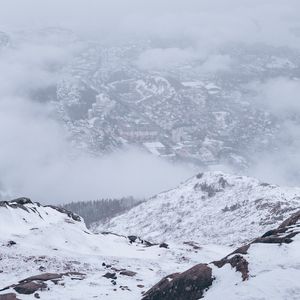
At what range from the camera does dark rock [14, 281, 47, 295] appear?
169ft

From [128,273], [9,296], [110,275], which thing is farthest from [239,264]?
[128,273]

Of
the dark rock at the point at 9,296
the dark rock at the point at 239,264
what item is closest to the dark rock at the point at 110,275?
the dark rock at the point at 9,296

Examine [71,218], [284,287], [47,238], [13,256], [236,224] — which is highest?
[284,287]

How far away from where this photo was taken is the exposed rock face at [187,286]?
42.4 m

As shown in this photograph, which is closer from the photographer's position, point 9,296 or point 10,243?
point 9,296

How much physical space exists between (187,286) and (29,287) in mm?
16645

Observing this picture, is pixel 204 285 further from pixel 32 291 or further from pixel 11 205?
pixel 11 205

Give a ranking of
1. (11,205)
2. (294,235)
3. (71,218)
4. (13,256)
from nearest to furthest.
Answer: (294,235) < (13,256) < (11,205) < (71,218)

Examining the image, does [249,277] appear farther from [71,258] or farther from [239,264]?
[71,258]

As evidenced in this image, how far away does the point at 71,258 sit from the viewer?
7200 cm

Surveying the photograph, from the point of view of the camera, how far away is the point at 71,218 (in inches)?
4281

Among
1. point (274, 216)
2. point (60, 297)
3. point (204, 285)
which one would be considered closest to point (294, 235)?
point (204, 285)

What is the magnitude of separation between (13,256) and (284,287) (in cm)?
4106

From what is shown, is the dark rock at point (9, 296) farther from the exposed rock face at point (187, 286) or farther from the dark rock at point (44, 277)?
the exposed rock face at point (187, 286)
